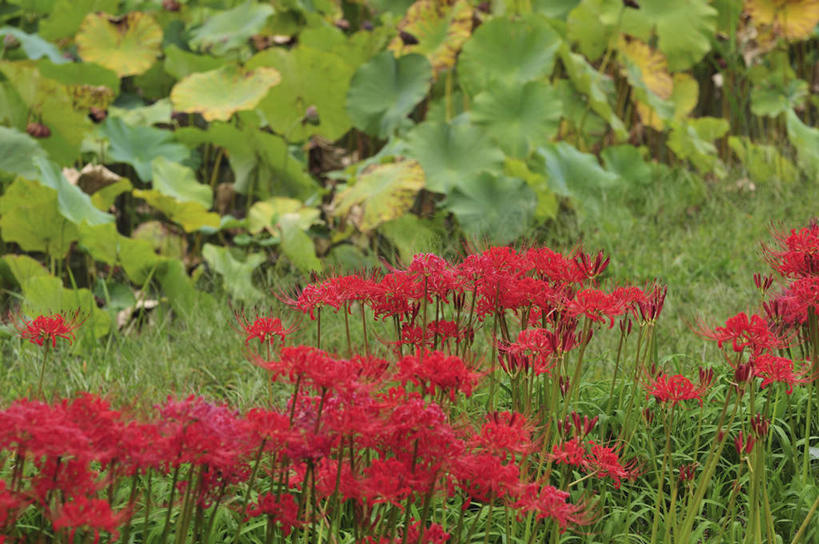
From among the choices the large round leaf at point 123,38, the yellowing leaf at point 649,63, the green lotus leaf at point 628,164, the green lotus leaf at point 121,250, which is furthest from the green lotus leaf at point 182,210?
the yellowing leaf at point 649,63

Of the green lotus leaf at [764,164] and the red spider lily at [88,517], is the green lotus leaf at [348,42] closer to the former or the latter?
the green lotus leaf at [764,164]

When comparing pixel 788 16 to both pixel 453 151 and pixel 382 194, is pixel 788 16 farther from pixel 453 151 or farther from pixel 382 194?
pixel 382 194

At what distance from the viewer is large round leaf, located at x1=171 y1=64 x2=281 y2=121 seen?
150 inches

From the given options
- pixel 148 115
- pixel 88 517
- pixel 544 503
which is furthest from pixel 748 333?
pixel 148 115

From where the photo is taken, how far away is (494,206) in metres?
3.71

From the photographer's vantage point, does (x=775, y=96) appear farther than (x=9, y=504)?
Yes

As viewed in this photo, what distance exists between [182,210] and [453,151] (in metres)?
1.17

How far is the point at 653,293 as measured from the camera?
1452 mm

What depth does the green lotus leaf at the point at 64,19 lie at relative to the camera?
4.50 m

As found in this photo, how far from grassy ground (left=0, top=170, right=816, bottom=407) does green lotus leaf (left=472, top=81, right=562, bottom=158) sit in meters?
0.45

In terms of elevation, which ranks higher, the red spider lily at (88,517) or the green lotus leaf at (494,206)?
the red spider lily at (88,517)

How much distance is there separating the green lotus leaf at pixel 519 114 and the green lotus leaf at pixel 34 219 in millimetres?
1860

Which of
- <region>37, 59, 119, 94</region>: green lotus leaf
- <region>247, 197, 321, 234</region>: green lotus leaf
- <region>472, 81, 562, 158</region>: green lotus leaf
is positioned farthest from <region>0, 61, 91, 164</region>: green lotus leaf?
<region>472, 81, 562, 158</region>: green lotus leaf

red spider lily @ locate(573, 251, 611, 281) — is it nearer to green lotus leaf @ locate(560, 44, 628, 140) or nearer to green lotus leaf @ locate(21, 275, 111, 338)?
green lotus leaf @ locate(21, 275, 111, 338)
